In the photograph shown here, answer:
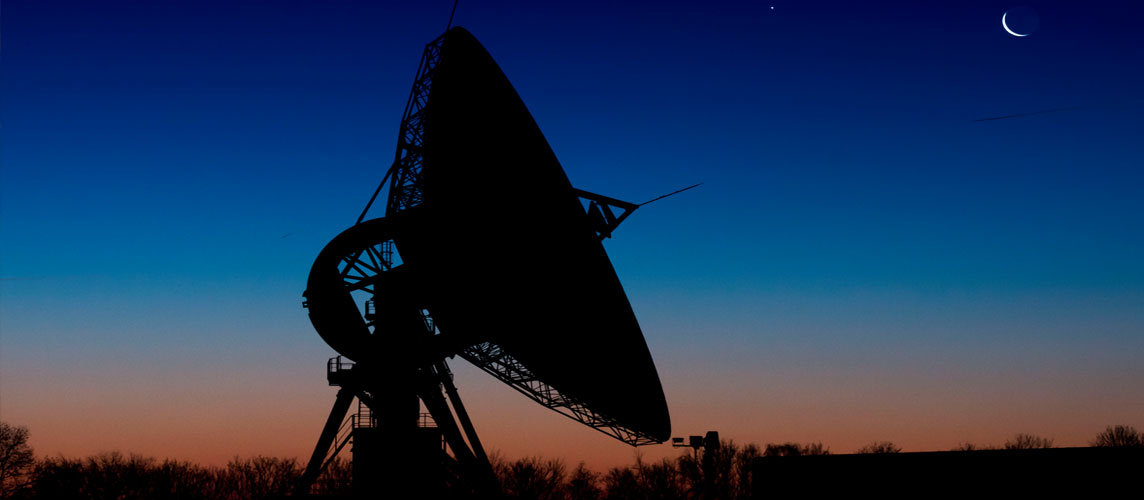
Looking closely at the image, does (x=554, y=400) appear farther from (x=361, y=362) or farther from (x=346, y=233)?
(x=346, y=233)

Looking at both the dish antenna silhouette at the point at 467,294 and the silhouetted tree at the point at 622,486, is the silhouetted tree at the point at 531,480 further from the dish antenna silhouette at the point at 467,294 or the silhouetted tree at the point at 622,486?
the dish antenna silhouette at the point at 467,294

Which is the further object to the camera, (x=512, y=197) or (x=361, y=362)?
(x=361, y=362)

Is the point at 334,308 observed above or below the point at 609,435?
above

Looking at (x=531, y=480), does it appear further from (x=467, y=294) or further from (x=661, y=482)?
(x=467, y=294)

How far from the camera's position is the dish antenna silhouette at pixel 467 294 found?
27.2m

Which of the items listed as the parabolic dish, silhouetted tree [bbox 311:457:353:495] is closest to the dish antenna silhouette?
the parabolic dish

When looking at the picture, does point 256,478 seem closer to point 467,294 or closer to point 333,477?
point 333,477

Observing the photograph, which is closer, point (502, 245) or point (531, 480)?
point (502, 245)

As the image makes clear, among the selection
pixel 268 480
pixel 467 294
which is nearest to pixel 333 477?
pixel 268 480

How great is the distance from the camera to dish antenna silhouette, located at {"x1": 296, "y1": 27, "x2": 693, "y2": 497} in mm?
27234

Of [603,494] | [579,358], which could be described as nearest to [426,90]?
[579,358]

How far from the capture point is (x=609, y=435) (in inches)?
1407

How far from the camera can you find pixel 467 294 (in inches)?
1087

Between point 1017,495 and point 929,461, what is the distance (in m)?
3.19
